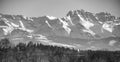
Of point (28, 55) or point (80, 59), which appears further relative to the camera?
point (28, 55)

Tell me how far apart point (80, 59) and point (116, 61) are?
2064 cm

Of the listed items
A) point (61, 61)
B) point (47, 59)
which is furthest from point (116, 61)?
point (47, 59)

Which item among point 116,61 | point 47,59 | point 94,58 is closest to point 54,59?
point 47,59

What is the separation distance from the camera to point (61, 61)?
136 metres

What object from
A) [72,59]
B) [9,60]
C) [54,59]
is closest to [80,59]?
[72,59]

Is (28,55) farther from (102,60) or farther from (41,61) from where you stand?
(102,60)

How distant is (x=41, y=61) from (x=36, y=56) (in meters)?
9.44

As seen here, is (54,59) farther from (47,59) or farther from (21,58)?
(21,58)

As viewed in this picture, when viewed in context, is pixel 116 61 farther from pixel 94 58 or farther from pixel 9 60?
pixel 9 60

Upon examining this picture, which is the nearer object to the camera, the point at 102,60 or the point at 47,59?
the point at 102,60

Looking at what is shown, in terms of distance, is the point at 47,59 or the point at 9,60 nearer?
the point at 9,60

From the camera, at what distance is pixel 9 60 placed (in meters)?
131

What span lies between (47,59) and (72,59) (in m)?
15.4

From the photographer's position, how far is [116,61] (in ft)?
429
